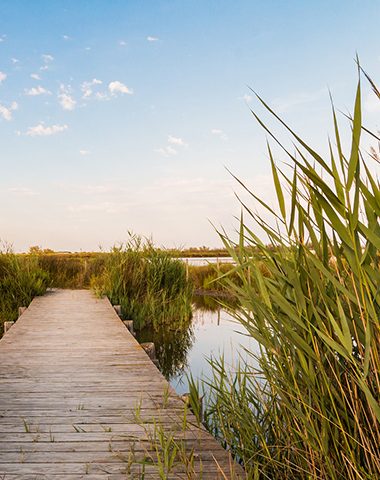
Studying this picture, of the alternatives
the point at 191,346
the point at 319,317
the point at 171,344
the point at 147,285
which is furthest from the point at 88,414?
the point at 147,285

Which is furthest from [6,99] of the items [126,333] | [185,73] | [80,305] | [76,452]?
[76,452]

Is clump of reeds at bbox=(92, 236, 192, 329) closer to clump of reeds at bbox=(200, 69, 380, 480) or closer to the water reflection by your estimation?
the water reflection

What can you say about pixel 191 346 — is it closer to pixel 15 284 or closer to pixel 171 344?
pixel 171 344

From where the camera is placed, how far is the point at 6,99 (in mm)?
13812

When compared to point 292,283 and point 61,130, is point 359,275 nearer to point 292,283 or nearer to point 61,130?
point 292,283

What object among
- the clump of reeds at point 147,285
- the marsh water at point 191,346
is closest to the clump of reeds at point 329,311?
the marsh water at point 191,346

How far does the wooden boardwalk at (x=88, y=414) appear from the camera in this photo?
6.88ft

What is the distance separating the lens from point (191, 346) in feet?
26.8

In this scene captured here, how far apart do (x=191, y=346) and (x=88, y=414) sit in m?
5.45

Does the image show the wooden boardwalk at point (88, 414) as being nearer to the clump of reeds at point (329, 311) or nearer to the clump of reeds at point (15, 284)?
the clump of reeds at point (329, 311)

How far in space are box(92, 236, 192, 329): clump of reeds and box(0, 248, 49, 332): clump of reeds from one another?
136cm

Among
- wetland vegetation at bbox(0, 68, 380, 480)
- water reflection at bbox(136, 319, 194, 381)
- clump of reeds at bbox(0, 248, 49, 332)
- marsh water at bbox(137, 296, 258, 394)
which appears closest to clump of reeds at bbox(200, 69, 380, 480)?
wetland vegetation at bbox(0, 68, 380, 480)

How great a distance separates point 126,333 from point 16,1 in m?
11.5

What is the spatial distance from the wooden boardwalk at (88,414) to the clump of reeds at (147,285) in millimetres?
3213
